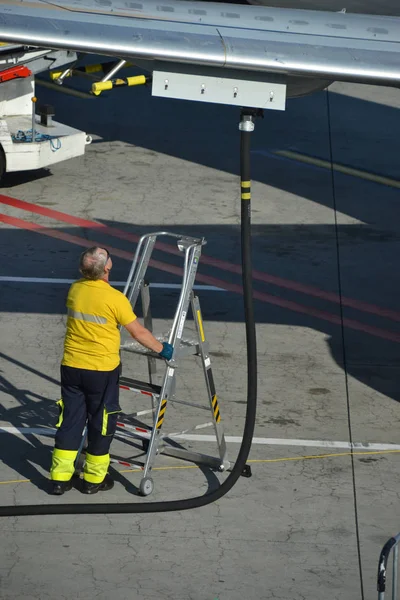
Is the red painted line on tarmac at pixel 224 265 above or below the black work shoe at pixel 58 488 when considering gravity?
below

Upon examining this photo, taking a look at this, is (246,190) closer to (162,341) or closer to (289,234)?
(162,341)

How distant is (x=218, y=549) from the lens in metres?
8.07

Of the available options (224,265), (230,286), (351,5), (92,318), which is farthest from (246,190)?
(224,265)

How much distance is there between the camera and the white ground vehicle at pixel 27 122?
16.5 meters

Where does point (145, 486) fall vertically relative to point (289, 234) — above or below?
above

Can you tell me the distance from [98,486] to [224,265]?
6.17 metres

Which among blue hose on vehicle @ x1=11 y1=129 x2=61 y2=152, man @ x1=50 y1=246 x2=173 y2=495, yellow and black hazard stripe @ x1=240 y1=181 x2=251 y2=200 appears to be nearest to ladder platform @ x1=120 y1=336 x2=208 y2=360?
man @ x1=50 y1=246 x2=173 y2=495

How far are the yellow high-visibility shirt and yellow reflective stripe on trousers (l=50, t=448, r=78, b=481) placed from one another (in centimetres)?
71

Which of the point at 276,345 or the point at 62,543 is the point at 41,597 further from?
Result: the point at 276,345

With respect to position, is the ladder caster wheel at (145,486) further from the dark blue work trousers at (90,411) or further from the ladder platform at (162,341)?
the ladder platform at (162,341)

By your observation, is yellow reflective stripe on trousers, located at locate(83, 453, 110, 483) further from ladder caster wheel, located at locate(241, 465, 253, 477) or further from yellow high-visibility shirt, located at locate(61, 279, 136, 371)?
ladder caster wheel, located at locate(241, 465, 253, 477)

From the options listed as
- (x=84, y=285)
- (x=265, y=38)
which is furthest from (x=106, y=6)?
(x=84, y=285)

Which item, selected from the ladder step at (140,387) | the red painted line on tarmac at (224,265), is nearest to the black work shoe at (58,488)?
the ladder step at (140,387)

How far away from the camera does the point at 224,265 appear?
576 inches
